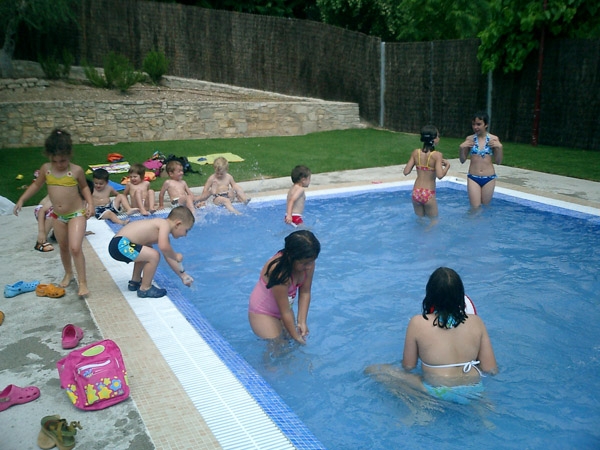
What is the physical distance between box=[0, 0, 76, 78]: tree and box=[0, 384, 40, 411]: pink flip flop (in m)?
16.4

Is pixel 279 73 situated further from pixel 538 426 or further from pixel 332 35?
pixel 538 426

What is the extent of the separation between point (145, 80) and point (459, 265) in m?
14.4

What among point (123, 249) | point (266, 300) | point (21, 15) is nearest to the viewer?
point (266, 300)

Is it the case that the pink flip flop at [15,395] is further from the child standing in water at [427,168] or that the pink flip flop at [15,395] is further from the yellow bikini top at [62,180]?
the child standing in water at [427,168]

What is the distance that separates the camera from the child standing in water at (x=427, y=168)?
7820mm

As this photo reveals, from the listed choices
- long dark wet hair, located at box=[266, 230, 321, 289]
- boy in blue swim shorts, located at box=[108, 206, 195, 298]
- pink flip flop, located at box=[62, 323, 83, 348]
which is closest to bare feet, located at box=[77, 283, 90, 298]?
boy in blue swim shorts, located at box=[108, 206, 195, 298]

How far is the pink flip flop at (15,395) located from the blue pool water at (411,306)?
1.68 meters

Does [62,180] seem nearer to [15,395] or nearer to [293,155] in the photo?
[15,395]

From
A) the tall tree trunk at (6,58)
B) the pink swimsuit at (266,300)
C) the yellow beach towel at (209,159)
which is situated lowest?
the pink swimsuit at (266,300)

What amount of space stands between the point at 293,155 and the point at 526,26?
6439 mm

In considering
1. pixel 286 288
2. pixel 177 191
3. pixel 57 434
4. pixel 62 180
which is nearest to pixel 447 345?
pixel 286 288

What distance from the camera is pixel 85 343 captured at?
435 centimetres

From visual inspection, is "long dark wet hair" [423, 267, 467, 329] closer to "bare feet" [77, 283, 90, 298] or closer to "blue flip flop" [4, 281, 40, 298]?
"bare feet" [77, 283, 90, 298]

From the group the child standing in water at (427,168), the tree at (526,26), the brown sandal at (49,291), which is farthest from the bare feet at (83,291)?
the tree at (526,26)
